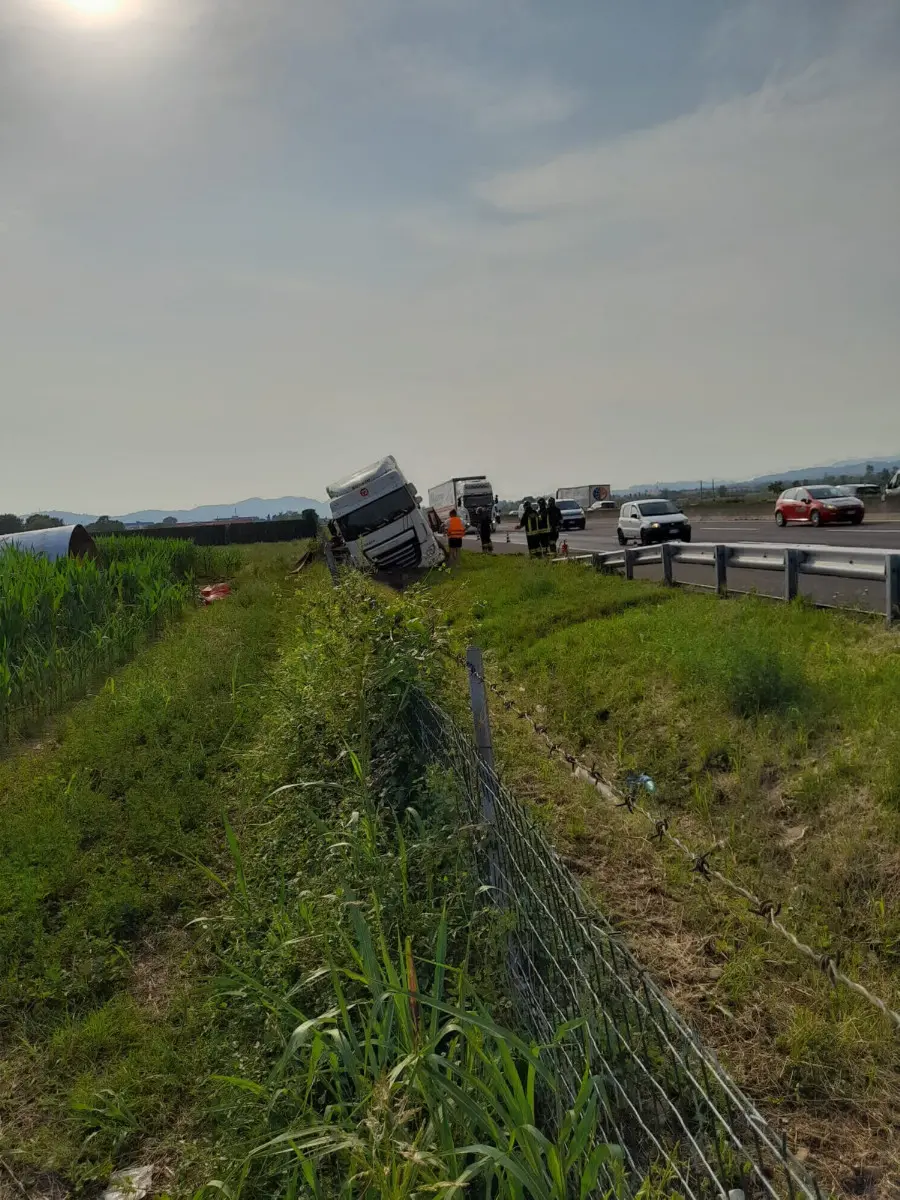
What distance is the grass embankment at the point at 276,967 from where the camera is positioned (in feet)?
7.68

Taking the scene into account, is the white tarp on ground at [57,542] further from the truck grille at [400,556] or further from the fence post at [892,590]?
the fence post at [892,590]

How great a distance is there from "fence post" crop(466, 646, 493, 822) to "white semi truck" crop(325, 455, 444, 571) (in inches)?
766

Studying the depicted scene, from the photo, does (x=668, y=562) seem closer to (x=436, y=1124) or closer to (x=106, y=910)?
(x=106, y=910)

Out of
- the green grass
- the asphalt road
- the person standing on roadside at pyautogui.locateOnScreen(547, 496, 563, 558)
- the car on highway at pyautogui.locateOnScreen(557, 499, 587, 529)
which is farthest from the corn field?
the car on highway at pyautogui.locateOnScreen(557, 499, 587, 529)

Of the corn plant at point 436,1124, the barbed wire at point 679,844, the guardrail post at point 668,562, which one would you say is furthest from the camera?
the guardrail post at point 668,562

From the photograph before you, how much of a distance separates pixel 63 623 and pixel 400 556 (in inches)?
448

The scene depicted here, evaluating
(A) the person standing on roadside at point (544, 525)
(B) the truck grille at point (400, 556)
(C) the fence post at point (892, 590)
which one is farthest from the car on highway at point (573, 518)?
(C) the fence post at point (892, 590)

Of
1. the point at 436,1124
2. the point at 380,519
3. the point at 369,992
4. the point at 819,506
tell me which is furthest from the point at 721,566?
the point at 819,506

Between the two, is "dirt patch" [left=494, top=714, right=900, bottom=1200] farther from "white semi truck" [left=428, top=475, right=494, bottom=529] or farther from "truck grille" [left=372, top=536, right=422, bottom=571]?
"white semi truck" [left=428, top=475, right=494, bottom=529]

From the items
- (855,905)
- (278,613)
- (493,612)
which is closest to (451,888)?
(855,905)

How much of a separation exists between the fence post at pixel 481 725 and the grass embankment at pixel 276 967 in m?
0.30

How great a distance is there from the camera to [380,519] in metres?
24.0

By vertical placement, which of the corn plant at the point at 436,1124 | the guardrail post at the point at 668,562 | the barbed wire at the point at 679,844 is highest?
the guardrail post at the point at 668,562

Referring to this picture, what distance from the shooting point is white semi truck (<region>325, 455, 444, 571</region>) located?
941 inches
